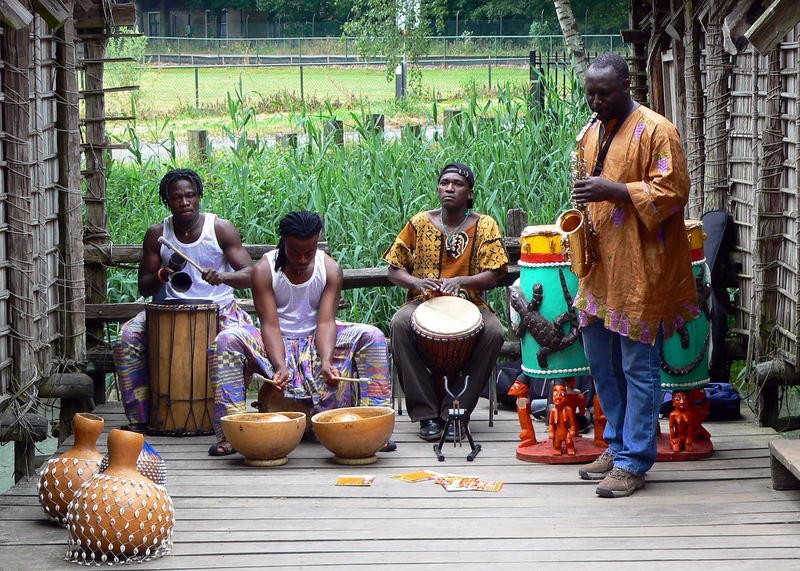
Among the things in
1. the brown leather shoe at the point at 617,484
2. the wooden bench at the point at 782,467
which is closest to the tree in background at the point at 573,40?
the wooden bench at the point at 782,467

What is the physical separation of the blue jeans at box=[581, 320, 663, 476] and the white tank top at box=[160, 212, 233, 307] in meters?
2.14

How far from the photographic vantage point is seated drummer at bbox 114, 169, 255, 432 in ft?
19.8

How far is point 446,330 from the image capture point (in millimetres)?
5684

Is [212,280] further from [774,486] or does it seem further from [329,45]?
[329,45]

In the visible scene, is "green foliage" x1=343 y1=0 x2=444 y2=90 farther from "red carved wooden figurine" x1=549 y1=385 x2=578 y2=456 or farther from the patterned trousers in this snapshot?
"red carved wooden figurine" x1=549 y1=385 x2=578 y2=456

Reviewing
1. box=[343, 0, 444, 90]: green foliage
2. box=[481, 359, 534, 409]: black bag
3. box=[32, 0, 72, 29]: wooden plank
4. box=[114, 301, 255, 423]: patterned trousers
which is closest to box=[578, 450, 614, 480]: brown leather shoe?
box=[481, 359, 534, 409]: black bag

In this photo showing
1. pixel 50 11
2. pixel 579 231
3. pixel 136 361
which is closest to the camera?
pixel 50 11

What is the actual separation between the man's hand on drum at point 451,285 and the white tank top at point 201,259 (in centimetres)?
117

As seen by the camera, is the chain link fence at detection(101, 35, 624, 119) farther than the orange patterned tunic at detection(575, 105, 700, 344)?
Yes

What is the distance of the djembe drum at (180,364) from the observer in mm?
5902

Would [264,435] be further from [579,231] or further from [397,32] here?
[397,32]

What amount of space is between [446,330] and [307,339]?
0.70 metres

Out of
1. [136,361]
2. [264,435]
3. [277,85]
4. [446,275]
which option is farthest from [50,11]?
[277,85]

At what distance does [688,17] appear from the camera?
24.7 feet
